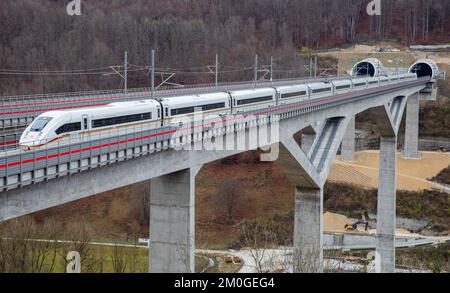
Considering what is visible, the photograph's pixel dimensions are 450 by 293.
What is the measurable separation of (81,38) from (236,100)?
6350cm

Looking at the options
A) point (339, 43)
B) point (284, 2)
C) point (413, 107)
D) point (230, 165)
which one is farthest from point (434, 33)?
point (230, 165)

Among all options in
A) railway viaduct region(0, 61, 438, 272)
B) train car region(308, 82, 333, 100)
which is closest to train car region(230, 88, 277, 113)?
railway viaduct region(0, 61, 438, 272)

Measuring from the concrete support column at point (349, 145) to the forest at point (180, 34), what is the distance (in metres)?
26.7

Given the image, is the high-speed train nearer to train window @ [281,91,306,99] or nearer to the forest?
train window @ [281,91,306,99]

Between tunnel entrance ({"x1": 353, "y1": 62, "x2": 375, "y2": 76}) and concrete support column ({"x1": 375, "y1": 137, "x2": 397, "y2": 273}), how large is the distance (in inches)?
1093

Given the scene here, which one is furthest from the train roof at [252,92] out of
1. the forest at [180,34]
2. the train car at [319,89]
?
the forest at [180,34]

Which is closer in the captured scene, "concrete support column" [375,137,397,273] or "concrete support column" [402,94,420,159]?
"concrete support column" [375,137,397,273]

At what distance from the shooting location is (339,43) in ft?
374

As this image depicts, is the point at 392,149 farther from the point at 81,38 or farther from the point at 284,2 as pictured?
the point at 284,2

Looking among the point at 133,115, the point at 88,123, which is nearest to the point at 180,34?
the point at 133,115

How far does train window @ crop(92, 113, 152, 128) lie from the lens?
23.5 m

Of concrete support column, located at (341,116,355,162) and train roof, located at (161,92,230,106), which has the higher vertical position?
train roof, located at (161,92,230,106)

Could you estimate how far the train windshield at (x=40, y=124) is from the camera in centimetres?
2144

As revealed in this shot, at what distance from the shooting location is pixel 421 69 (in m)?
82.8
